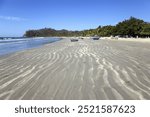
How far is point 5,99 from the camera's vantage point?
6980 millimetres

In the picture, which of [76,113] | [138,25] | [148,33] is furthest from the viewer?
[138,25]

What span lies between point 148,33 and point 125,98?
7551 centimetres

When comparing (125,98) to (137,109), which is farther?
(125,98)

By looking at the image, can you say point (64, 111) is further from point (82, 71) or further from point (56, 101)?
point (82, 71)

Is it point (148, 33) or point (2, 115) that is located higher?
point (2, 115)

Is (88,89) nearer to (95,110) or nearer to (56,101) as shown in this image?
(56,101)

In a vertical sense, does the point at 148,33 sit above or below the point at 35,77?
below

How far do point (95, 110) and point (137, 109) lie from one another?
90 cm

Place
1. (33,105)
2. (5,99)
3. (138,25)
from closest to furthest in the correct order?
(33,105) → (5,99) → (138,25)

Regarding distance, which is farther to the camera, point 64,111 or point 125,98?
point 125,98

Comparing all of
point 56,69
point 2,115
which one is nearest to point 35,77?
point 56,69

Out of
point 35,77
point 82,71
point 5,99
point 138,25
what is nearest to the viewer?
point 5,99

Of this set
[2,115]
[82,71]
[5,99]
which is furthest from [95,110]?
[82,71]

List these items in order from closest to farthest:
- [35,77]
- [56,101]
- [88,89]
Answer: [56,101] < [88,89] < [35,77]
